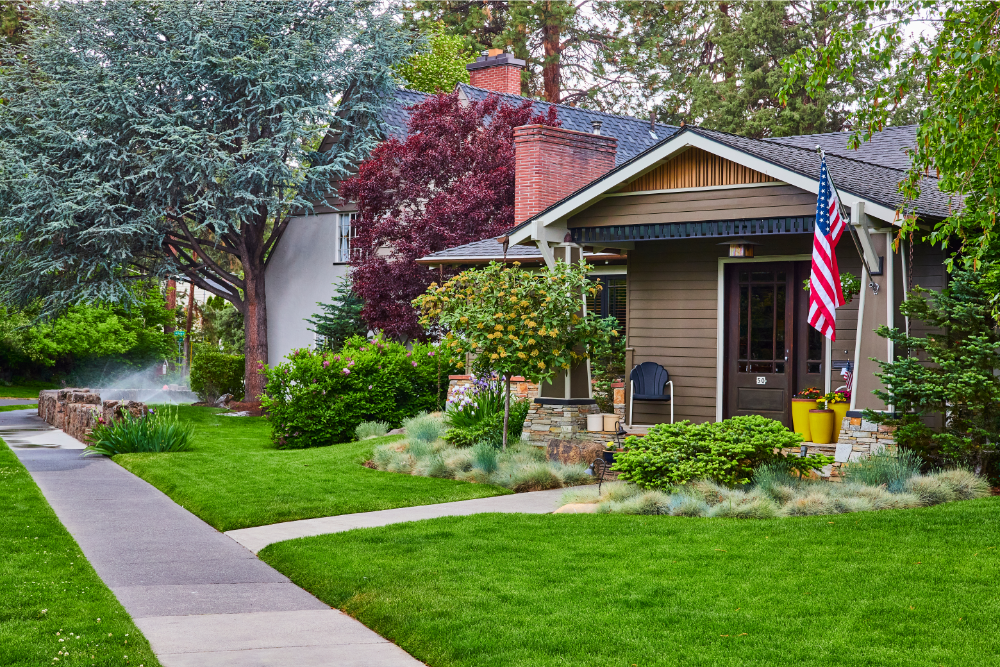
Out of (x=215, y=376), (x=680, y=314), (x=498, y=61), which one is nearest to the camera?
(x=680, y=314)

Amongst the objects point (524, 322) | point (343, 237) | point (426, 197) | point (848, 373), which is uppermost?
point (426, 197)

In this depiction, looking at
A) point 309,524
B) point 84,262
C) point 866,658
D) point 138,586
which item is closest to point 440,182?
point 84,262

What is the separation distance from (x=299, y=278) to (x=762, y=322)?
55.3ft

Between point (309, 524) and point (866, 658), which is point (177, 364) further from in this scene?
point (866, 658)

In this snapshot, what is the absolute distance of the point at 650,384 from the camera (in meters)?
14.8

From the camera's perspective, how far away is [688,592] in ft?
22.5

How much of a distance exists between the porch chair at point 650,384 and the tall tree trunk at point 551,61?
2556cm

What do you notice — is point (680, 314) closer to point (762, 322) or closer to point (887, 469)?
point (762, 322)

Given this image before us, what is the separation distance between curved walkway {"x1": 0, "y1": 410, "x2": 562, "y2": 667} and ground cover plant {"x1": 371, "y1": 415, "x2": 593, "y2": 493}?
0.39 m

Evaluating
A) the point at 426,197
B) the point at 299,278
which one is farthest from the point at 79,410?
the point at 299,278

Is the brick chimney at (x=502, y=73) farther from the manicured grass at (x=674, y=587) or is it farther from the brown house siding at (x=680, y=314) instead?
the manicured grass at (x=674, y=587)

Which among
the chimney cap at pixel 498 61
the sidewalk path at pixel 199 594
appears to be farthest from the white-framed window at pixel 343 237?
the sidewalk path at pixel 199 594

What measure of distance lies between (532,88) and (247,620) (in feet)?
117

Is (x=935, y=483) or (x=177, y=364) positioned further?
(x=177, y=364)
